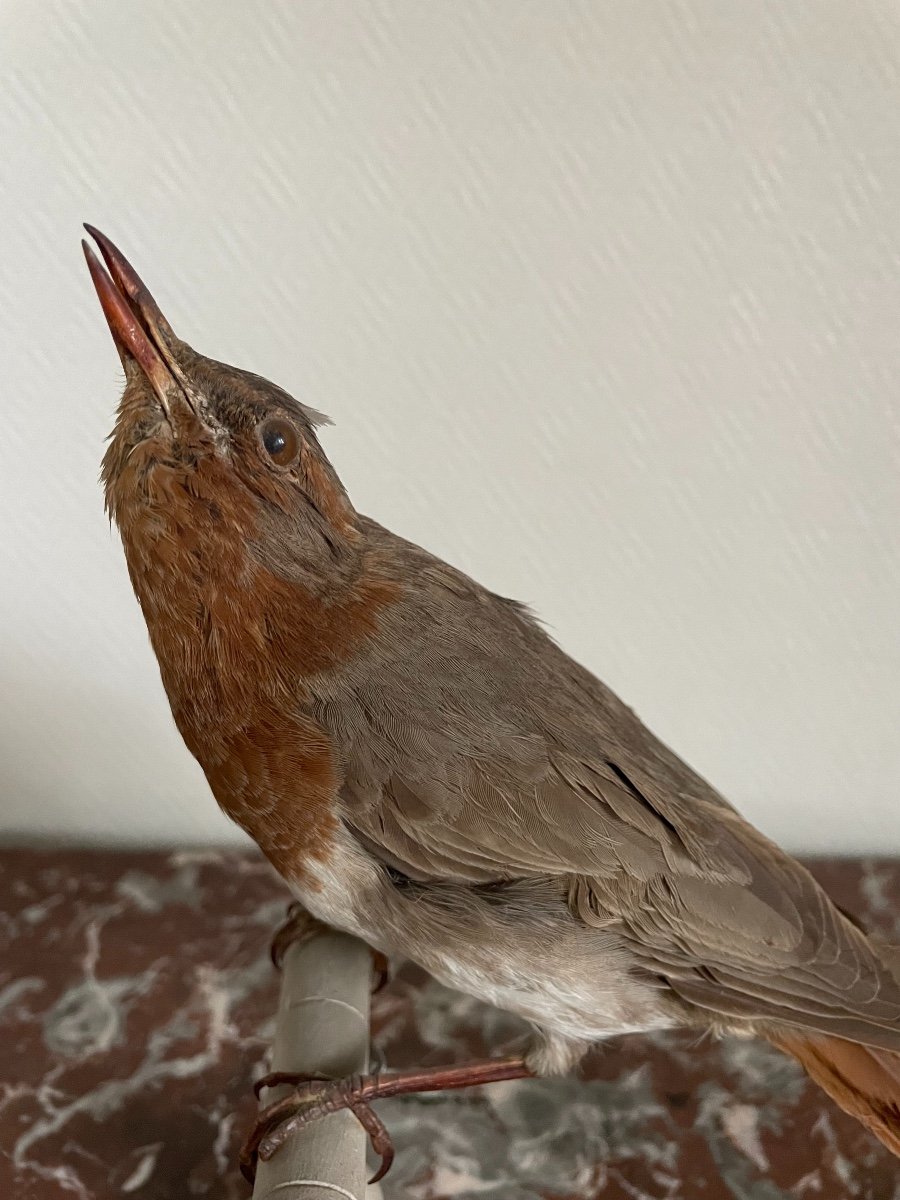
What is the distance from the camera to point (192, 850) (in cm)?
161

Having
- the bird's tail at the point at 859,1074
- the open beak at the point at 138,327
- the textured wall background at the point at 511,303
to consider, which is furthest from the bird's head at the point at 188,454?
the bird's tail at the point at 859,1074

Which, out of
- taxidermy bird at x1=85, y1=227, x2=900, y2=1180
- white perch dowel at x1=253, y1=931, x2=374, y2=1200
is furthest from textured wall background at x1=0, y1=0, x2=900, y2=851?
white perch dowel at x1=253, y1=931, x2=374, y2=1200

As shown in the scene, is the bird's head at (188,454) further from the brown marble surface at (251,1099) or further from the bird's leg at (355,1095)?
the brown marble surface at (251,1099)

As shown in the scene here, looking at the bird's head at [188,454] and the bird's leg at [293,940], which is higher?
the bird's head at [188,454]

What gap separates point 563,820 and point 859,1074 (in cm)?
42

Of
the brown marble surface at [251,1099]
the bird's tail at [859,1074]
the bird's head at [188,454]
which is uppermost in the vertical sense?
the bird's head at [188,454]

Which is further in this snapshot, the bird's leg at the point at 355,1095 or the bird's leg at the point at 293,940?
the bird's leg at the point at 293,940

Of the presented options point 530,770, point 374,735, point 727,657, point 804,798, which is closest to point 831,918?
point 530,770

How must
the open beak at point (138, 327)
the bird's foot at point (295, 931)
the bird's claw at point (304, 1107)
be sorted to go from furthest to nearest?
the bird's foot at point (295, 931), the bird's claw at point (304, 1107), the open beak at point (138, 327)

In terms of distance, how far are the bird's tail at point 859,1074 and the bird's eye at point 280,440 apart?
0.70m

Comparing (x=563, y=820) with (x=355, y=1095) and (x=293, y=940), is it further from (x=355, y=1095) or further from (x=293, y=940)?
(x=293, y=940)

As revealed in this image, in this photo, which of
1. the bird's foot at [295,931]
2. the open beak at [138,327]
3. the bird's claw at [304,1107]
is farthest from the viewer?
the bird's foot at [295,931]

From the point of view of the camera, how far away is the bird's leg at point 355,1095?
2.99ft

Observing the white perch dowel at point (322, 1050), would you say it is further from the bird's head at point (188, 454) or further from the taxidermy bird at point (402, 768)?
the bird's head at point (188, 454)
